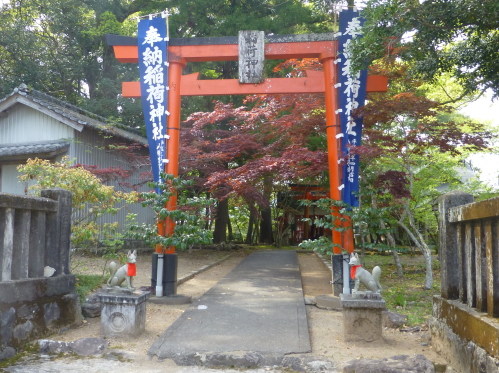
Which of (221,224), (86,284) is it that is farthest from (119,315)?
(221,224)

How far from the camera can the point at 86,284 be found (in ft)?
25.2

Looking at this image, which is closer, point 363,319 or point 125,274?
point 363,319

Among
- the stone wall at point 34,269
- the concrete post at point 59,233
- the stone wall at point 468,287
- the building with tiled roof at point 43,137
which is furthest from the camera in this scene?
the building with tiled roof at point 43,137

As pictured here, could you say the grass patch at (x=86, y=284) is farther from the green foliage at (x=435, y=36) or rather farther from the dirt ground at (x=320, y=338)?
the green foliage at (x=435, y=36)

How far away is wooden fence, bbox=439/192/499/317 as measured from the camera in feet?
12.8

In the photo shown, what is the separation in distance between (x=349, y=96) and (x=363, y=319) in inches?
181

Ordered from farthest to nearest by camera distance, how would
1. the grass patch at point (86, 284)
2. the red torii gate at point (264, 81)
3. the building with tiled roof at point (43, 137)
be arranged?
the building with tiled roof at point (43, 137) < the red torii gate at point (264, 81) < the grass patch at point (86, 284)

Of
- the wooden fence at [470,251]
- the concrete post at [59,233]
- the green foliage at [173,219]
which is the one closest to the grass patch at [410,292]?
the wooden fence at [470,251]

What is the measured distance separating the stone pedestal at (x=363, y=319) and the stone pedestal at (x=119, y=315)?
270cm

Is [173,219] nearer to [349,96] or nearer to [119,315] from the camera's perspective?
[119,315]

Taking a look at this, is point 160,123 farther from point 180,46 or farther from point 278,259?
point 278,259

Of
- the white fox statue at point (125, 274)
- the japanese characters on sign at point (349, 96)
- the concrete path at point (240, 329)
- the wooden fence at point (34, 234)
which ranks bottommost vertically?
the concrete path at point (240, 329)

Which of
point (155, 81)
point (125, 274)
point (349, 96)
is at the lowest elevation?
point (125, 274)

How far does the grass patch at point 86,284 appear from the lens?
279 inches
